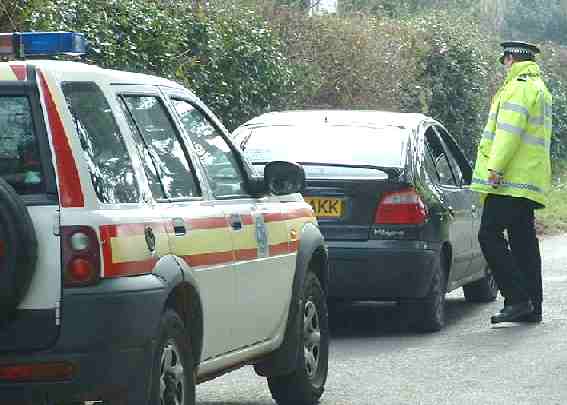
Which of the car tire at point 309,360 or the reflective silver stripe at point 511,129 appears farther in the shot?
the reflective silver stripe at point 511,129

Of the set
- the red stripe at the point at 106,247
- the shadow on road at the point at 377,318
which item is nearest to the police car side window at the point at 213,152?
the red stripe at the point at 106,247

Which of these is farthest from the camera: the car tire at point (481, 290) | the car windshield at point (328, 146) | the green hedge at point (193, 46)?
the car tire at point (481, 290)

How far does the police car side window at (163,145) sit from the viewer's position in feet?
21.9

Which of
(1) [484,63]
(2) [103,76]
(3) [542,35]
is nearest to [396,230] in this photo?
(2) [103,76]

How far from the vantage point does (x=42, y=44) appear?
257 inches

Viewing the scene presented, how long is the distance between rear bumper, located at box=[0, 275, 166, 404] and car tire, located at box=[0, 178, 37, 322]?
172 mm

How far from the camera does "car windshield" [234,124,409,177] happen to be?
35.9 ft

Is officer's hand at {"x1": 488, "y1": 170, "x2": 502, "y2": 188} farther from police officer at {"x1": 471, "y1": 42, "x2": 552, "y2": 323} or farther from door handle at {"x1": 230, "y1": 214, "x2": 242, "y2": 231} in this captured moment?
door handle at {"x1": 230, "y1": 214, "x2": 242, "y2": 231}

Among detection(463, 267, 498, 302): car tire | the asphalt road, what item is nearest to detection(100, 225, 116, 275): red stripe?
the asphalt road

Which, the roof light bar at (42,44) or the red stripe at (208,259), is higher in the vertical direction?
the roof light bar at (42,44)

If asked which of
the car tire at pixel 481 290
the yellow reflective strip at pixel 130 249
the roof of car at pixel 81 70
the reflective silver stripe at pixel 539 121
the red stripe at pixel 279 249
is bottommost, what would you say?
the car tire at pixel 481 290

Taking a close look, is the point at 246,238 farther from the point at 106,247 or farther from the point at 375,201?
the point at 375,201

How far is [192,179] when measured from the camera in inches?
280

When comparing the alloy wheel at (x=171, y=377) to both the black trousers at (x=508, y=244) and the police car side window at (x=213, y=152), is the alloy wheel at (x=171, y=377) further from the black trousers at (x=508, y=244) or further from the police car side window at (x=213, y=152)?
the black trousers at (x=508, y=244)
